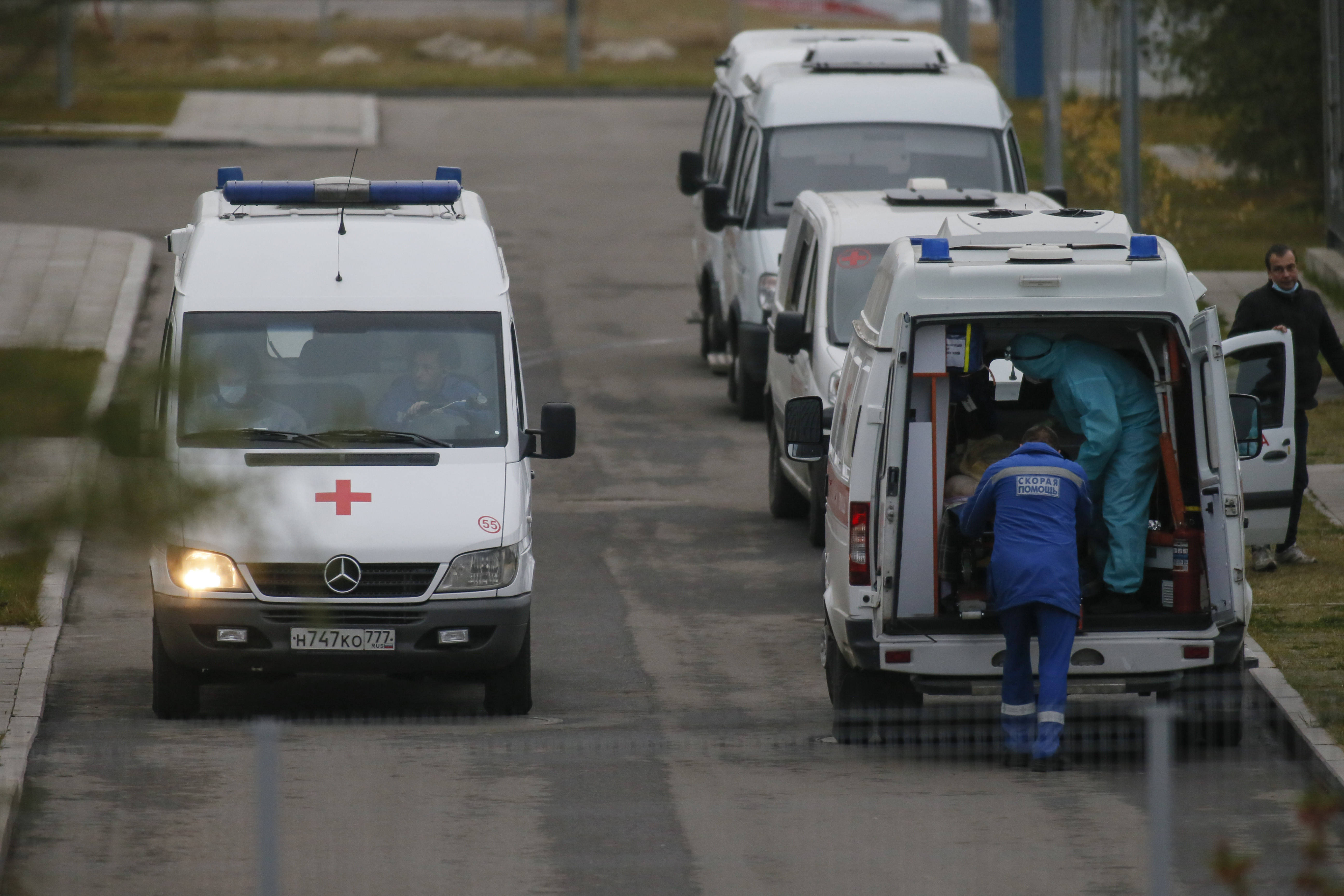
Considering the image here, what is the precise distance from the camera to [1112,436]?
9.42 m

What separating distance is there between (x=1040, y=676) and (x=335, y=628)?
304 cm

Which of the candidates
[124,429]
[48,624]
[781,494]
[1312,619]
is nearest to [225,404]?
[124,429]

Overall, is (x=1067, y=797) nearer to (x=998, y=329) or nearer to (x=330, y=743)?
(x=998, y=329)

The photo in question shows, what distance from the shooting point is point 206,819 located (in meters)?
8.03

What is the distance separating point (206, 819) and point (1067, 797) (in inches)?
129

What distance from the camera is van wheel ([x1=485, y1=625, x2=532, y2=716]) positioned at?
10.1 metres

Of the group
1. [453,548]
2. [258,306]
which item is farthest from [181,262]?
[453,548]

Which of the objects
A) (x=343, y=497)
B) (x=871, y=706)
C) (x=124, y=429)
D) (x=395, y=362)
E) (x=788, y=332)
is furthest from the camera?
(x=788, y=332)

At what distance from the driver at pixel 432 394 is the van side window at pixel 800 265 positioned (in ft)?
14.9

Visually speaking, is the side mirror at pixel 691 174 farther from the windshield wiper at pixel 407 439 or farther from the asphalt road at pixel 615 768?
the windshield wiper at pixel 407 439

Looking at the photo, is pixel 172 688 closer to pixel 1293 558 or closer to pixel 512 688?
pixel 512 688

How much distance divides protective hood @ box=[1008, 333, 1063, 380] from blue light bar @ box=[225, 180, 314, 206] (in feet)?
12.9

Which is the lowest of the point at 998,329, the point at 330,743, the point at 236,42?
the point at 330,743

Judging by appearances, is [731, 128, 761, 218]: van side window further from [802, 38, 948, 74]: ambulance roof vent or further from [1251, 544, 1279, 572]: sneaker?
[1251, 544, 1279, 572]: sneaker
